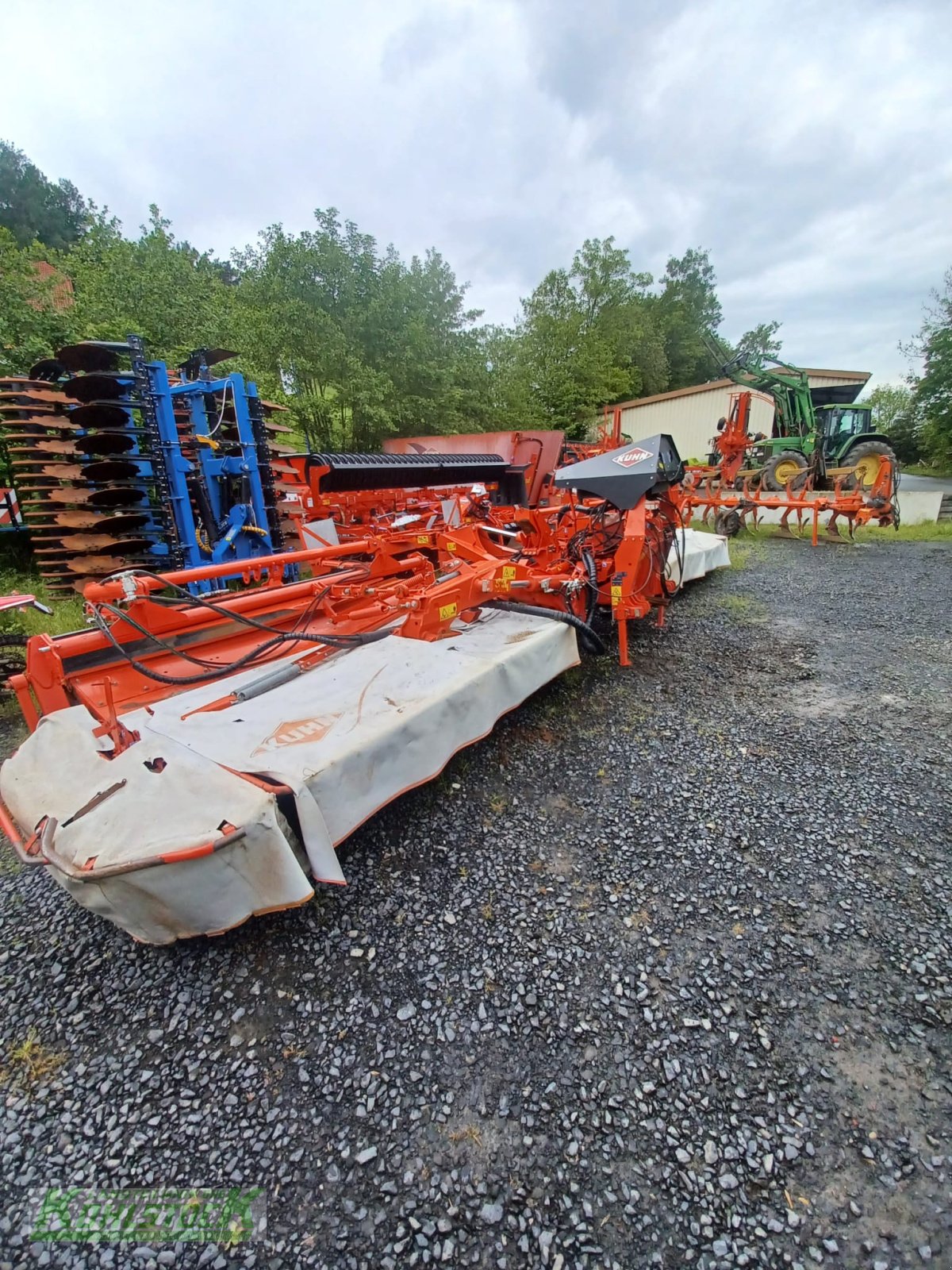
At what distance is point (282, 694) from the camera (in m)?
2.78

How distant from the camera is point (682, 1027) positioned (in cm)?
188

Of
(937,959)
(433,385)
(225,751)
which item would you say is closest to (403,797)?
(225,751)

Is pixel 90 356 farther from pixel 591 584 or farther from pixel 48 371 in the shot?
pixel 591 584

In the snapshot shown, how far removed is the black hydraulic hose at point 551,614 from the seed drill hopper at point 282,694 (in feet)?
0.10

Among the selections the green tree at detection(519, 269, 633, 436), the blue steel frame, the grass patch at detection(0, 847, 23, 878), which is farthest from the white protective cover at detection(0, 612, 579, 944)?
the green tree at detection(519, 269, 633, 436)

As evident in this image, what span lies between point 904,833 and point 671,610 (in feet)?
13.7

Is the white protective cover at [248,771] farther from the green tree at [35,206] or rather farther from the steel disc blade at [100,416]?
the green tree at [35,206]

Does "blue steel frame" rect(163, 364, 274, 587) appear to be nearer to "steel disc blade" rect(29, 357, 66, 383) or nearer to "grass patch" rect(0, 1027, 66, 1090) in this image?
"steel disc blade" rect(29, 357, 66, 383)

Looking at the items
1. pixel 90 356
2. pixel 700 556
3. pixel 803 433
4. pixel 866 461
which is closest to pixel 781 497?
pixel 866 461

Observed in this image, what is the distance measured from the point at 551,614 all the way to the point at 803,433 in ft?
45.2

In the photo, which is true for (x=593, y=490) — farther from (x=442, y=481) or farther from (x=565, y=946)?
(x=565, y=946)

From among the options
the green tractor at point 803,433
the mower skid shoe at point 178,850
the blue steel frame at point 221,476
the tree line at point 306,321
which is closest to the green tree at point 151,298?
the tree line at point 306,321

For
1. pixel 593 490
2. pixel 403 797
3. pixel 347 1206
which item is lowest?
pixel 347 1206

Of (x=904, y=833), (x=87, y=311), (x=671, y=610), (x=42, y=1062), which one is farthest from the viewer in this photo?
(x=87, y=311)
